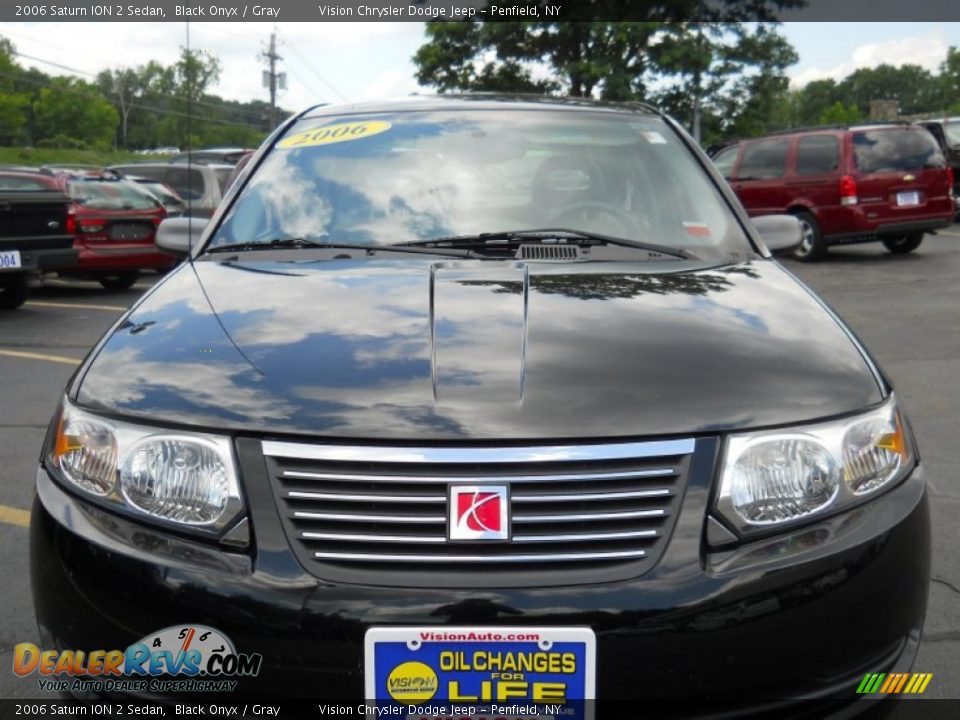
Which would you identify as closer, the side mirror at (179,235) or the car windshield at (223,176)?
the side mirror at (179,235)

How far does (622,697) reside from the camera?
1796mm

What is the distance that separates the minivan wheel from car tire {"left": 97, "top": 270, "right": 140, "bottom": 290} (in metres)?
2.18

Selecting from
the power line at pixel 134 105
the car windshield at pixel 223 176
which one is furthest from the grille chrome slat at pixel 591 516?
the power line at pixel 134 105

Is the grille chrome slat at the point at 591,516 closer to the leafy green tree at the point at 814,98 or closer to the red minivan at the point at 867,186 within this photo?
the red minivan at the point at 867,186

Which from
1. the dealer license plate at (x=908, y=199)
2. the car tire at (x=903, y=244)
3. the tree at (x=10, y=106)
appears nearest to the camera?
the dealer license plate at (x=908, y=199)

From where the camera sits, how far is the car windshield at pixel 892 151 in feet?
48.8

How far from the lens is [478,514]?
71.9 inches

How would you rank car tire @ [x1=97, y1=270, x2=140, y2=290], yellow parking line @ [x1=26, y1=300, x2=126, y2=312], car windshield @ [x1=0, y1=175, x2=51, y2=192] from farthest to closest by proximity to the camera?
car tire @ [x1=97, y1=270, x2=140, y2=290] → yellow parking line @ [x1=26, y1=300, x2=126, y2=312] → car windshield @ [x1=0, y1=175, x2=51, y2=192]

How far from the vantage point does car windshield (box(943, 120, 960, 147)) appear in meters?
19.3

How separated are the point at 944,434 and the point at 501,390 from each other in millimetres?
4333

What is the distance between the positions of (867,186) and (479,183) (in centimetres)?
1267

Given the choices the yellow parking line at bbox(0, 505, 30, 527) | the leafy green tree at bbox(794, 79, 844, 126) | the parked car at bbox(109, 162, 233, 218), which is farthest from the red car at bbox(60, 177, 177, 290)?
the leafy green tree at bbox(794, 79, 844, 126)

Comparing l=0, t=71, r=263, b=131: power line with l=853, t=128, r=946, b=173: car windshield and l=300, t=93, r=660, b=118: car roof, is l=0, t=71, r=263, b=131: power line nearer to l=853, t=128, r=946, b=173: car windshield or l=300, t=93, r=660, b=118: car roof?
l=853, t=128, r=946, b=173: car windshield

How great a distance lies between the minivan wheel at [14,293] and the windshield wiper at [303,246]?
27.9ft
